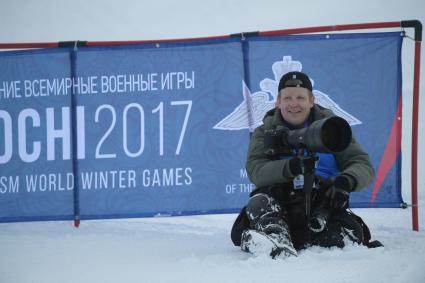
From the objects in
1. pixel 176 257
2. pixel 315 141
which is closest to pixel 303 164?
pixel 315 141

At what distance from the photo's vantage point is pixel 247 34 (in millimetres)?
5148

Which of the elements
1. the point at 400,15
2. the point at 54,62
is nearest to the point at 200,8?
the point at 400,15

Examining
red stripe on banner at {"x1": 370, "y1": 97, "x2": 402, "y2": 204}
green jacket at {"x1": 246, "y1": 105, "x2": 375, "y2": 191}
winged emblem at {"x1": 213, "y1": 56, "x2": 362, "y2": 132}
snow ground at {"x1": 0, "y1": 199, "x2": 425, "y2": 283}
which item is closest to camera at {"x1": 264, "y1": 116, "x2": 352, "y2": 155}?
green jacket at {"x1": 246, "y1": 105, "x2": 375, "y2": 191}

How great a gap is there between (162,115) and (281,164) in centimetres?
192

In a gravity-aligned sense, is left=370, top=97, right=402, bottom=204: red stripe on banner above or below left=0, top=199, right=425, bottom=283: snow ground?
above

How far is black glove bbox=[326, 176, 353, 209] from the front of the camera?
3484mm

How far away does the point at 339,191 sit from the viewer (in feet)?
11.4

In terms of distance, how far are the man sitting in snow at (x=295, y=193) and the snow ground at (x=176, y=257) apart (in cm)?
12

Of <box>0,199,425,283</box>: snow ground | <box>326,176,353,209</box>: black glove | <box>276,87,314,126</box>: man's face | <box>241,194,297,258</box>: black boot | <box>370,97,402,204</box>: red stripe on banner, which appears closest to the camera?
<box>0,199,425,283</box>: snow ground

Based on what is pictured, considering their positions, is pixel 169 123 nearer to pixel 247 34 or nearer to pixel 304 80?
pixel 247 34

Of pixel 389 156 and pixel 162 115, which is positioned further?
pixel 162 115

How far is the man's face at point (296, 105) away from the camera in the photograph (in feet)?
12.5

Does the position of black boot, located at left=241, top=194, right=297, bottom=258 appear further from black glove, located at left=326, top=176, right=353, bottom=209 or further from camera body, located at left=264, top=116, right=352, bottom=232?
black glove, located at left=326, top=176, right=353, bottom=209

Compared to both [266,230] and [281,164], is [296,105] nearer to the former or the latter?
[281,164]
